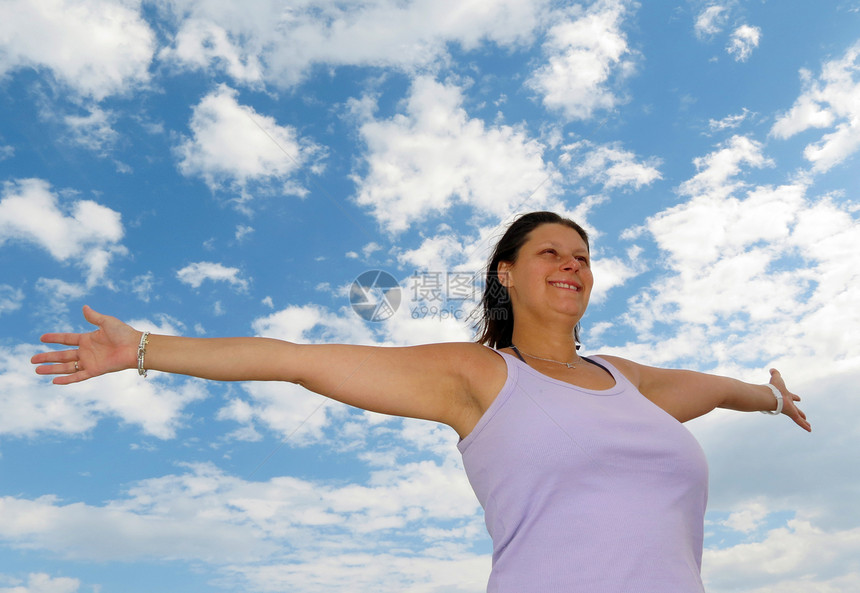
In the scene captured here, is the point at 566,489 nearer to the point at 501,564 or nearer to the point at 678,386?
the point at 501,564

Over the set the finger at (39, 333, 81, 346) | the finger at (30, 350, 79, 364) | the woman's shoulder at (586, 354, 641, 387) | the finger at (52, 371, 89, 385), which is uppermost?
the woman's shoulder at (586, 354, 641, 387)

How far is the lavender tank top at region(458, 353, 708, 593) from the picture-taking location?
8.21 feet

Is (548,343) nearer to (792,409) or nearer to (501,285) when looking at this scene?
(501,285)

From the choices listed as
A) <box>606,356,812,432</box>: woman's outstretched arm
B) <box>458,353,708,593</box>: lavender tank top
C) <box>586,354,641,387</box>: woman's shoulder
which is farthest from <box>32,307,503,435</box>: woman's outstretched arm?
<box>606,356,812,432</box>: woman's outstretched arm

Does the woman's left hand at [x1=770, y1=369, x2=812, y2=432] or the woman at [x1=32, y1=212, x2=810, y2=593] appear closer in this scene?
the woman at [x1=32, y1=212, x2=810, y2=593]

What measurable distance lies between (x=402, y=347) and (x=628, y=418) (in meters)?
1.12

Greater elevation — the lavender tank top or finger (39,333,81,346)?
finger (39,333,81,346)

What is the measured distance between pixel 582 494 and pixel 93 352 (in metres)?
2.16

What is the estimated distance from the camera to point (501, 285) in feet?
13.2

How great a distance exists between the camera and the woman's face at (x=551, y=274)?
3.63 meters

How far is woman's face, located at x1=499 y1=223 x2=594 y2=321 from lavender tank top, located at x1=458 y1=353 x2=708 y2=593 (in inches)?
29.8

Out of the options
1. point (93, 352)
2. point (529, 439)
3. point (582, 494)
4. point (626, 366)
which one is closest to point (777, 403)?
point (626, 366)

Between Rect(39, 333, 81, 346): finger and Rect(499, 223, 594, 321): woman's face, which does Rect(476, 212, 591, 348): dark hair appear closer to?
Rect(499, 223, 594, 321): woman's face

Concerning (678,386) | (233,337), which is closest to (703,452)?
(678,386)
